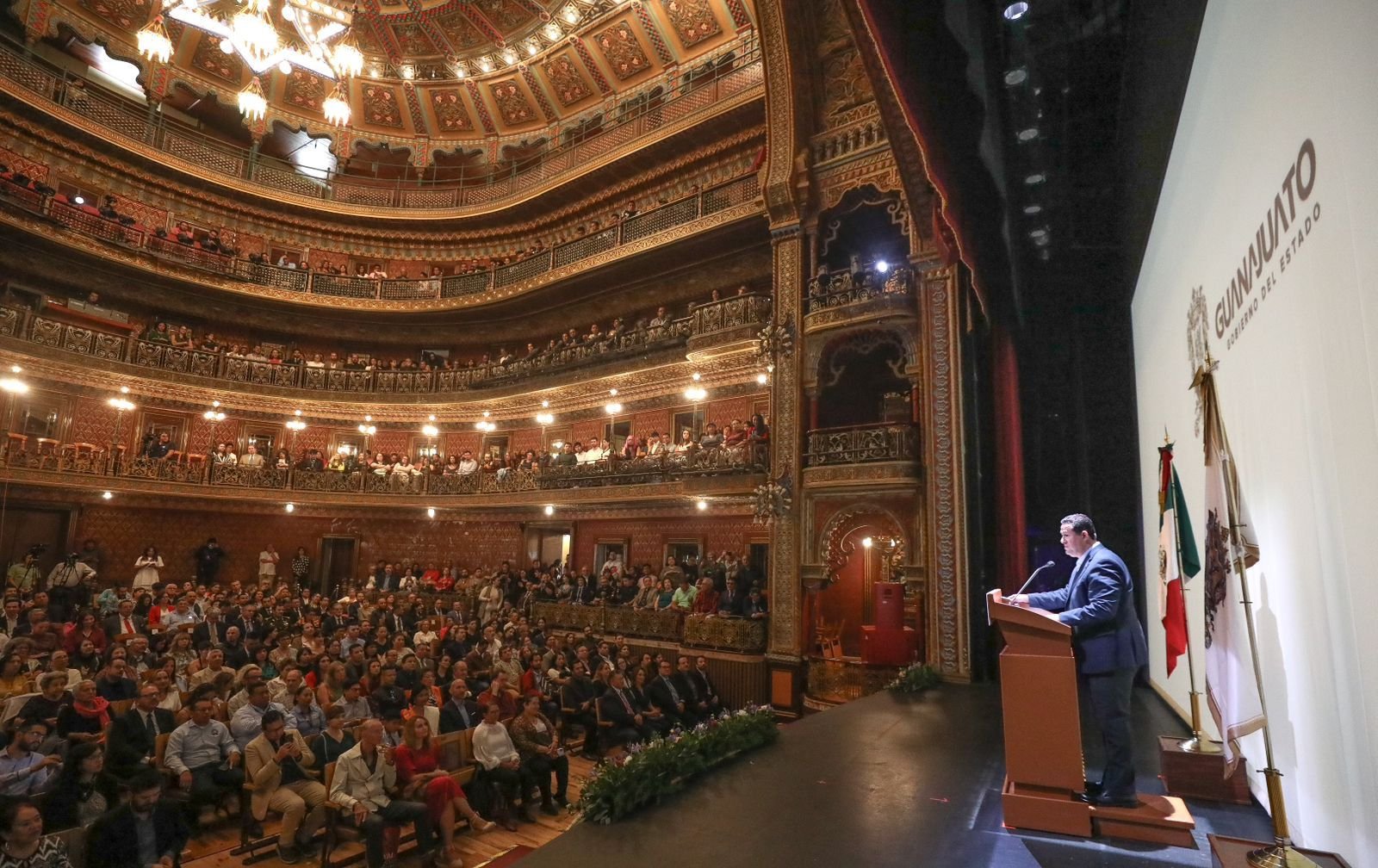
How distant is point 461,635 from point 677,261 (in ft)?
32.3

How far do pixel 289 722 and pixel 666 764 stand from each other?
436 centimetres

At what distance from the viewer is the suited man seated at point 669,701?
9812 mm

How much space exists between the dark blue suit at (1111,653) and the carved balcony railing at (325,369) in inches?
435

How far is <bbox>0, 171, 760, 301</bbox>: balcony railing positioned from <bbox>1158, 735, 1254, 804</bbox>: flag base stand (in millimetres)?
12517

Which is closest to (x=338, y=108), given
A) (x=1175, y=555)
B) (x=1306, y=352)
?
(x=1175, y=555)

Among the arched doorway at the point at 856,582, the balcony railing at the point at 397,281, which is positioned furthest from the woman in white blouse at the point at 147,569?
the arched doorway at the point at 856,582

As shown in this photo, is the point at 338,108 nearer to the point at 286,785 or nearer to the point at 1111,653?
the point at 286,785

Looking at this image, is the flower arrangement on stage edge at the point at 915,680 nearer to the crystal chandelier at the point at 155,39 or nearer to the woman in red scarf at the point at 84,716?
the woman in red scarf at the point at 84,716

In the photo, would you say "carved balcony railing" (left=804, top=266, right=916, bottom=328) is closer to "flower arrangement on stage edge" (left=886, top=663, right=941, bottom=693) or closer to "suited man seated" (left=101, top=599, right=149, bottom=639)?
"flower arrangement on stage edge" (left=886, top=663, right=941, bottom=693)

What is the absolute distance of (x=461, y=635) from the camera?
39.3 feet

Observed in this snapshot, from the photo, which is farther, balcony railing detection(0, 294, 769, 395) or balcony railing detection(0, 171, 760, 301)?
balcony railing detection(0, 171, 760, 301)

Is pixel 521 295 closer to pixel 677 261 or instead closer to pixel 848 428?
pixel 677 261

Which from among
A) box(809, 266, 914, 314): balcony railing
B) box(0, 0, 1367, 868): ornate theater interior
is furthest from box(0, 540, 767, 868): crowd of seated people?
box(809, 266, 914, 314): balcony railing

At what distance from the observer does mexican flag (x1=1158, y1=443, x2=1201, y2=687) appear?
4.18m
